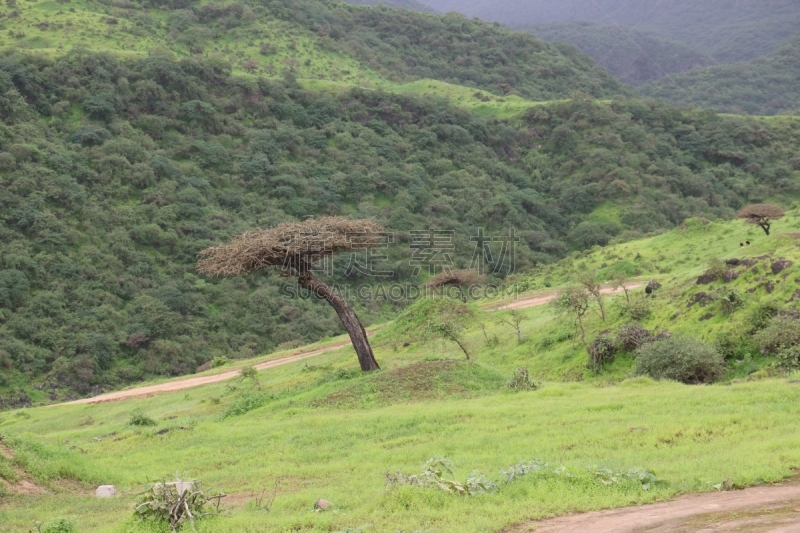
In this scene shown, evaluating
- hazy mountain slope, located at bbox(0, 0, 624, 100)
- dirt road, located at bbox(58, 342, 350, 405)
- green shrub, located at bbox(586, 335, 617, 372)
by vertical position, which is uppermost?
hazy mountain slope, located at bbox(0, 0, 624, 100)

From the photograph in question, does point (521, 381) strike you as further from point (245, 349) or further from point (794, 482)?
point (245, 349)

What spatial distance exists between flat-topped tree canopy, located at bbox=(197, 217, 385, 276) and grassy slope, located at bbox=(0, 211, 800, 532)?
346 centimetres

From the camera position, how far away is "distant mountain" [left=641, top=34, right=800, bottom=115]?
126812 mm

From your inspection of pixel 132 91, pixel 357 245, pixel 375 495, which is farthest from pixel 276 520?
pixel 132 91

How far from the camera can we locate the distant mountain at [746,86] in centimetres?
12681

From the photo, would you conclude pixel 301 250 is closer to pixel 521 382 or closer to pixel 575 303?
pixel 521 382

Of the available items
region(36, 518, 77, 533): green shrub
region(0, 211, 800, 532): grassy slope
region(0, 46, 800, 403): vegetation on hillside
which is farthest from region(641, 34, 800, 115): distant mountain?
region(36, 518, 77, 533): green shrub

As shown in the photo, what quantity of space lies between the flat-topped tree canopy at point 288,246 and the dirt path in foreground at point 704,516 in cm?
1105

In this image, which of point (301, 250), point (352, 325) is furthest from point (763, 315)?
point (301, 250)

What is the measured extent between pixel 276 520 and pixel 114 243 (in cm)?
4444

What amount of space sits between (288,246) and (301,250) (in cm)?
44

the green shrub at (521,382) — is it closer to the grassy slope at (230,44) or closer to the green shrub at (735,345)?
the green shrub at (735,345)

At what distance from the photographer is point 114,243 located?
46.3 m

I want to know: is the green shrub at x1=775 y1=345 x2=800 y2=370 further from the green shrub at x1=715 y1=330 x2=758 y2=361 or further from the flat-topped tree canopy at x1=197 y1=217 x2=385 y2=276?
the flat-topped tree canopy at x1=197 y1=217 x2=385 y2=276
